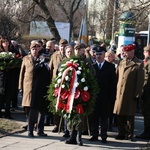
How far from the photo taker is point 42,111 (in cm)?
1048

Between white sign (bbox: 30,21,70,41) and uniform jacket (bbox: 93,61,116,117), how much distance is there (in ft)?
74.7

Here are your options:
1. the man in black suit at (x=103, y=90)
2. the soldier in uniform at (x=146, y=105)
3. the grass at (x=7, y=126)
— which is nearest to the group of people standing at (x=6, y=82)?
the grass at (x=7, y=126)

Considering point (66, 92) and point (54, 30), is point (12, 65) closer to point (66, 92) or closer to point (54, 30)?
point (66, 92)

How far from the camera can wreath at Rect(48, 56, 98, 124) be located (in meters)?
9.62

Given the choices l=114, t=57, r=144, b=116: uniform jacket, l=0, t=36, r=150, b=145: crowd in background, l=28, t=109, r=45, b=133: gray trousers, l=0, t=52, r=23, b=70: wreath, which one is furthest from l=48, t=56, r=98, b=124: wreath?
l=0, t=52, r=23, b=70: wreath

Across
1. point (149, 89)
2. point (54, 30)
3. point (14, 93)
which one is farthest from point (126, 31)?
point (149, 89)

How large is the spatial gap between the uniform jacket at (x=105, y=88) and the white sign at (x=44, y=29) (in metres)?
22.8

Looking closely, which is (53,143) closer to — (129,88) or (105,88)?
(105,88)

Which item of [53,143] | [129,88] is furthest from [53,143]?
[129,88]

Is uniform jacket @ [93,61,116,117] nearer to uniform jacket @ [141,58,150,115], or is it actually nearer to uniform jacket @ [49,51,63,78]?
uniform jacket @ [141,58,150,115]

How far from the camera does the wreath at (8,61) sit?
12.3m

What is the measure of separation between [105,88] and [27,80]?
1965 mm

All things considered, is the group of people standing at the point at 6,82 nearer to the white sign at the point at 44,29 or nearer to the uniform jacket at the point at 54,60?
the uniform jacket at the point at 54,60

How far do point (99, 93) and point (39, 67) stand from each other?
1.39m
